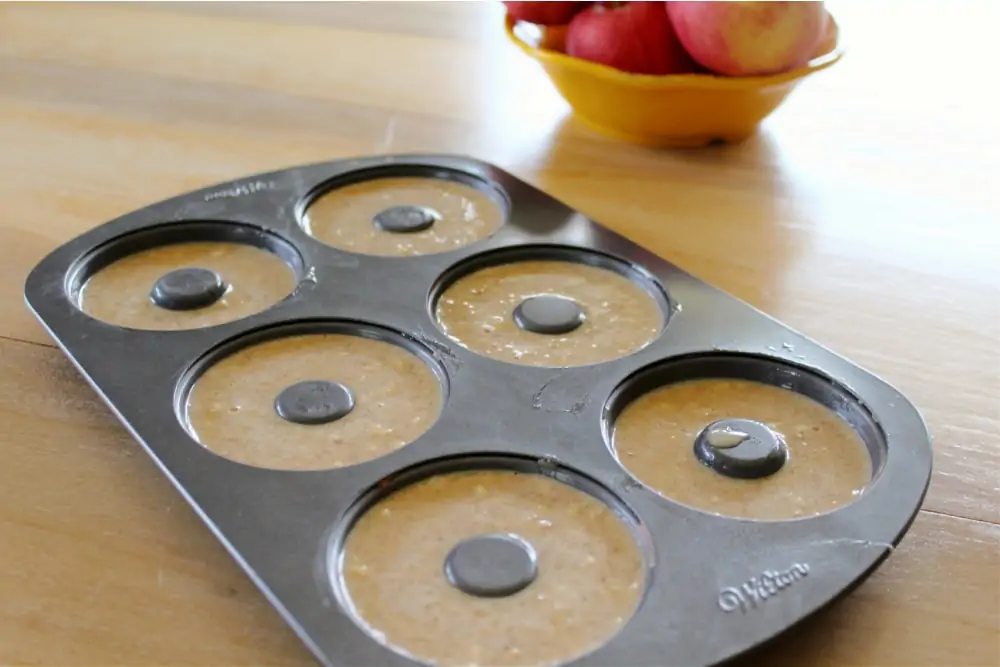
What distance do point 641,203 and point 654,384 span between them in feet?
0.94

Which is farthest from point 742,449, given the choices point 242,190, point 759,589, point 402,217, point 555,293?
point 242,190

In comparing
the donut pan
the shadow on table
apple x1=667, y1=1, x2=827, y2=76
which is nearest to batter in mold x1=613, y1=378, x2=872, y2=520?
the donut pan

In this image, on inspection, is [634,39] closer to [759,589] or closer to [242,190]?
[242,190]

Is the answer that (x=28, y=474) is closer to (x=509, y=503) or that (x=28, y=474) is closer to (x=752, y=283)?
(x=509, y=503)

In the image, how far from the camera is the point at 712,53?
0.91 meters

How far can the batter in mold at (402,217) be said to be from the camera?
0.84 m

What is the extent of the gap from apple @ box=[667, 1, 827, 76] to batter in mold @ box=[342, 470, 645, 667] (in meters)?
0.48

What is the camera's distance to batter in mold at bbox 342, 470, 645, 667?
1.63 ft

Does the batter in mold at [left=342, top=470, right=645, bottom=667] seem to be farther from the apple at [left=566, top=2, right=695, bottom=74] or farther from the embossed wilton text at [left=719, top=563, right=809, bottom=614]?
the apple at [left=566, top=2, right=695, bottom=74]

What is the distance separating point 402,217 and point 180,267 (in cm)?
18

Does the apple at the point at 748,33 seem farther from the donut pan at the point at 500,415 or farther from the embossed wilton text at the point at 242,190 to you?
the embossed wilton text at the point at 242,190

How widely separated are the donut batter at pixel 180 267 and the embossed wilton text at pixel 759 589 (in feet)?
1.31

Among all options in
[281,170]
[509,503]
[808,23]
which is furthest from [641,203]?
[509,503]

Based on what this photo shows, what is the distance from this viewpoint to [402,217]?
0.86 meters
